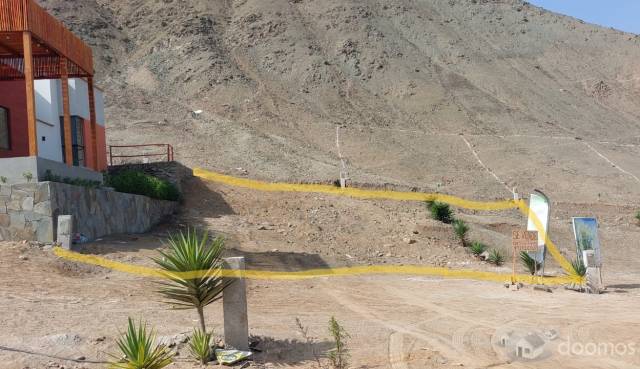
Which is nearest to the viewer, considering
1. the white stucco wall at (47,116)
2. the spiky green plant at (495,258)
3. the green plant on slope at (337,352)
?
the green plant on slope at (337,352)

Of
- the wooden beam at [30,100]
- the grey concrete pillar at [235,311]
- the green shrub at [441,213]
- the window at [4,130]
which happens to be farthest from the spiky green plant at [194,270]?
the green shrub at [441,213]

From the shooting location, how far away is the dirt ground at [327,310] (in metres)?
8.04

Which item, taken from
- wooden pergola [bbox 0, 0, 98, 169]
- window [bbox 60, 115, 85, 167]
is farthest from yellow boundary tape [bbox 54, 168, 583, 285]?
window [bbox 60, 115, 85, 167]

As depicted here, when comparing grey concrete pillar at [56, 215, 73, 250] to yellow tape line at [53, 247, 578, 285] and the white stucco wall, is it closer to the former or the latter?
yellow tape line at [53, 247, 578, 285]

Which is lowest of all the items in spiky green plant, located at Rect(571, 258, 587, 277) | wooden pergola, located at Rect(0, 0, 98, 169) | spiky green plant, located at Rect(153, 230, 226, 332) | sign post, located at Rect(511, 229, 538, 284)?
spiky green plant, located at Rect(571, 258, 587, 277)

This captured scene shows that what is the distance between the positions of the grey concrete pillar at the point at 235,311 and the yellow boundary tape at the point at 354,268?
0.26ft

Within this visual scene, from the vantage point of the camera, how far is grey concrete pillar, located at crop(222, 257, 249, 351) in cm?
798

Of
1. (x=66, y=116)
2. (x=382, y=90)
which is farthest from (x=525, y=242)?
(x=382, y=90)

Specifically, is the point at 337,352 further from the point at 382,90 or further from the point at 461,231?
the point at 382,90

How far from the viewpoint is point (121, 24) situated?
6294 centimetres

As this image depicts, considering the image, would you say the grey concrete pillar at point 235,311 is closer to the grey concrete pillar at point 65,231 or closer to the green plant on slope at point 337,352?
the green plant on slope at point 337,352

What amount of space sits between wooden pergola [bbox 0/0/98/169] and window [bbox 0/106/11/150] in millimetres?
1048

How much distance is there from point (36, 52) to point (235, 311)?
42.9 feet

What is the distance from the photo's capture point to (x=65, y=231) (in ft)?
44.7
